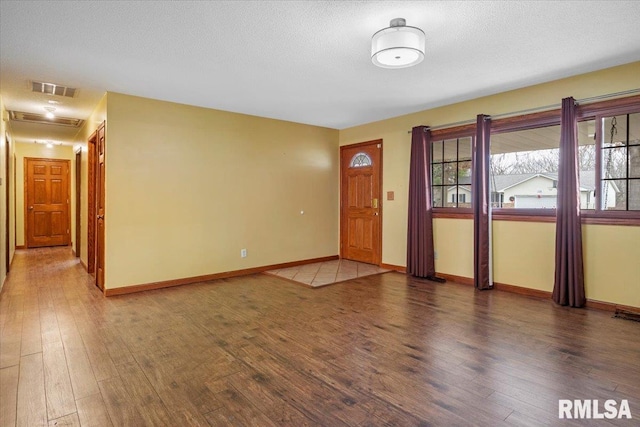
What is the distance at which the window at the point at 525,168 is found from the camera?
436 centimetres


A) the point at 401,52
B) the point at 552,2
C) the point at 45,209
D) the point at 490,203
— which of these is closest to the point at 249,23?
the point at 401,52

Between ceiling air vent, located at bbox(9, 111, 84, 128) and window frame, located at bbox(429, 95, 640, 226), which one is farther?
ceiling air vent, located at bbox(9, 111, 84, 128)

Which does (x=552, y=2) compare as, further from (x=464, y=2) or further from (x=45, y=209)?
(x=45, y=209)

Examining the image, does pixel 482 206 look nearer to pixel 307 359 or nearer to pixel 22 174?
pixel 307 359

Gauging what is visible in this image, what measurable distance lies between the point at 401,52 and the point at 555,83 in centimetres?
254

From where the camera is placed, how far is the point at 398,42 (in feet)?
9.04

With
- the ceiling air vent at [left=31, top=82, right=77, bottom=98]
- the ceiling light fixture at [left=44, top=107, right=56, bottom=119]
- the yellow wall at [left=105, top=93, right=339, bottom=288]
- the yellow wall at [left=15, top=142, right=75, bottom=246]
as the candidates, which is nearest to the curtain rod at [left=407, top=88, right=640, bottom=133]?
the yellow wall at [left=105, top=93, right=339, bottom=288]

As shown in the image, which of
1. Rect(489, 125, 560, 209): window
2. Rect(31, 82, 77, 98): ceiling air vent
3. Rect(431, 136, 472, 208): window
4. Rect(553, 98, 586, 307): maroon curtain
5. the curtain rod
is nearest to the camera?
the curtain rod

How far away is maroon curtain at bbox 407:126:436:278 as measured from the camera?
5.35 metres

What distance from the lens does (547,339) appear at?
3059mm

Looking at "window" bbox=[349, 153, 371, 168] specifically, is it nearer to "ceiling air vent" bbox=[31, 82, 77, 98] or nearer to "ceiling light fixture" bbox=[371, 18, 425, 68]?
"ceiling light fixture" bbox=[371, 18, 425, 68]

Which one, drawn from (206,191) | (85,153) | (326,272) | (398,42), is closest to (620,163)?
(398,42)

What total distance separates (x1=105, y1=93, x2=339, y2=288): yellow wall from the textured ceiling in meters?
0.53

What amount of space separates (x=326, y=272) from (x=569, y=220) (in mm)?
3388
